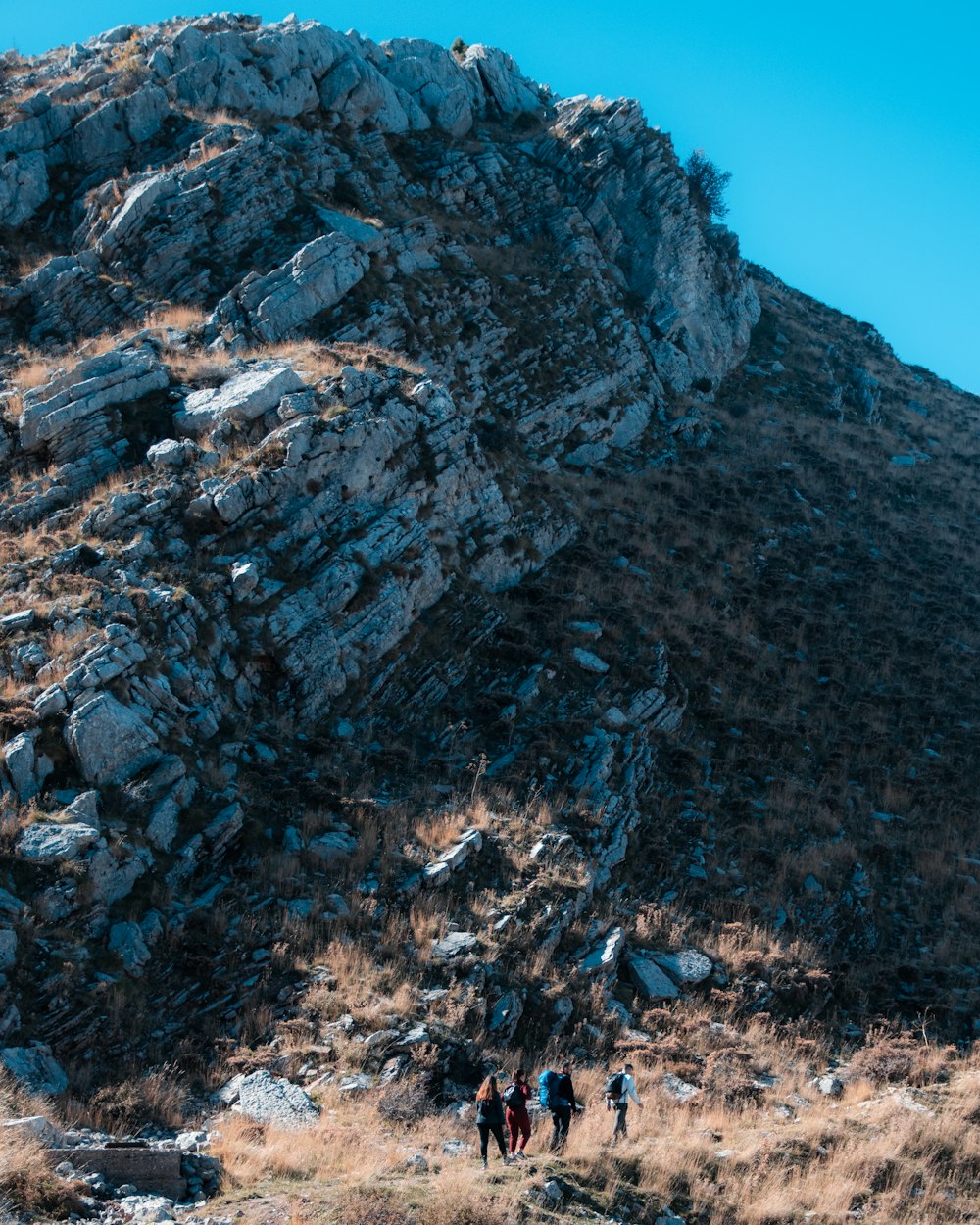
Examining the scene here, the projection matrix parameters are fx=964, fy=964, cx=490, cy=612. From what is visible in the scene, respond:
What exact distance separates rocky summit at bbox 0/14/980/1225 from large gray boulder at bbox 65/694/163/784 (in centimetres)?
5

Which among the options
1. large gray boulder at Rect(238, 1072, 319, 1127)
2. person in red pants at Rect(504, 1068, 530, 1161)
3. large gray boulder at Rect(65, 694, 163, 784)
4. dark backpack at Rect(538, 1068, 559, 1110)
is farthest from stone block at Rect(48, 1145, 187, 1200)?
large gray boulder at Rect(65, 694, 163, 784)

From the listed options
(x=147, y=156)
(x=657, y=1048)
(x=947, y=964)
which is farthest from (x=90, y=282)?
(x=947, y=964)

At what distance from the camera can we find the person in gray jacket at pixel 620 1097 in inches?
414

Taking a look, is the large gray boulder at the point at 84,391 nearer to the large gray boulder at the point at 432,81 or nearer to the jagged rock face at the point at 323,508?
the jagged rock face at the point at 323,508

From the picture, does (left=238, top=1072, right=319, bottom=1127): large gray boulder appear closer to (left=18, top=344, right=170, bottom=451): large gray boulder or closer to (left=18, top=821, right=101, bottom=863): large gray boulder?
(left=18, top=821, right=101, bottom=863): large gray boulder

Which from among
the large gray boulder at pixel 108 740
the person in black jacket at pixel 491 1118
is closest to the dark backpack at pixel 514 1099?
the person in black jacket at pixel 491 1118

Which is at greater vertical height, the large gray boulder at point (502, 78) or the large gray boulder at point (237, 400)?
the large gray boulder at point (502, 78)

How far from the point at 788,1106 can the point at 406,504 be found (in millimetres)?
12459

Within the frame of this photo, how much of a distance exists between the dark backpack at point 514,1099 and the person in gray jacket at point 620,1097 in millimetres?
1200

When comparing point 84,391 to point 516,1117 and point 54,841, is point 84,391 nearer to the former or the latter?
point 54,841

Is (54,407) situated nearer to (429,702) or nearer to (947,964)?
(429,702)

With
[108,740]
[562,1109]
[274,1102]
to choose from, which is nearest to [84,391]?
[108,740]

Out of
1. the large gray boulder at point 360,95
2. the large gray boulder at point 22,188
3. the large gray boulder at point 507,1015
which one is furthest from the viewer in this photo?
the large gray boulder at point 360,95

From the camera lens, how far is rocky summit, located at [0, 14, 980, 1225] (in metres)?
12.1
